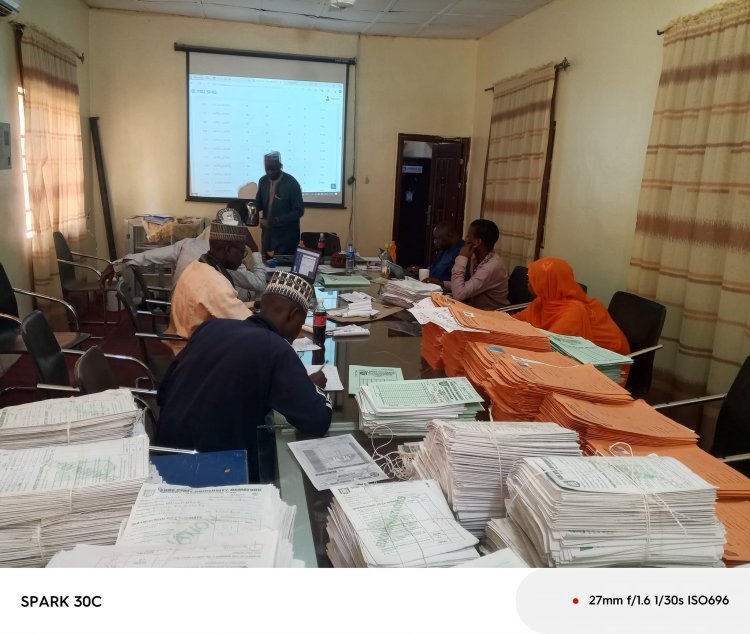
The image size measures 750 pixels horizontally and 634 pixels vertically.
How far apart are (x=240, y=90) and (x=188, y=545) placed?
6.20m

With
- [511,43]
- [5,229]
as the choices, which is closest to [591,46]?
[511,43]

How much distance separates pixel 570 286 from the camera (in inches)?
117

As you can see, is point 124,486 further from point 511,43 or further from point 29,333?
point 511,43

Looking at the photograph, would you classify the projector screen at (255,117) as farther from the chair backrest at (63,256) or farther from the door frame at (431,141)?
the chair backrest at (63,256)

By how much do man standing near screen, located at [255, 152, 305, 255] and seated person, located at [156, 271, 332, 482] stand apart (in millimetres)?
4229

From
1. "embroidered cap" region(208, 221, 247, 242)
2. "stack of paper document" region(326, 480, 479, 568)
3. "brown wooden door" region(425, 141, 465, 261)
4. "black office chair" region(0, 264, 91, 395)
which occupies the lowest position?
"black office chair" region(0, 264, 91, 395)

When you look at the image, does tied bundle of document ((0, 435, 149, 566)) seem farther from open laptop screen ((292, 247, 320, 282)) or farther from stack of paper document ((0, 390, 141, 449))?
open laptop screen ((292, 247, 320, 282))

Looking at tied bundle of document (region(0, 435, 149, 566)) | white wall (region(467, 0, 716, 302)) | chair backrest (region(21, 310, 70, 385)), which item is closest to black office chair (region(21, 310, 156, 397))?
chair backrest (region(21, 310, 70, 385))

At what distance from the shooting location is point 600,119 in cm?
426

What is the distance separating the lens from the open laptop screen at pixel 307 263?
3824mm

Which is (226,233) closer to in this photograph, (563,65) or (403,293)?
(403,293)

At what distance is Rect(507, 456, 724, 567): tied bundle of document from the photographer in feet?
3.20

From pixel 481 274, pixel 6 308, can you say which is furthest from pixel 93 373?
pixel 481 274

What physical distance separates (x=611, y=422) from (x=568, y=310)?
149 cm
